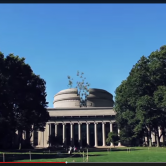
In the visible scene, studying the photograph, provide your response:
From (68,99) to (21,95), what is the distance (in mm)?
53144

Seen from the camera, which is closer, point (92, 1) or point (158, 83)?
point (92, 1)

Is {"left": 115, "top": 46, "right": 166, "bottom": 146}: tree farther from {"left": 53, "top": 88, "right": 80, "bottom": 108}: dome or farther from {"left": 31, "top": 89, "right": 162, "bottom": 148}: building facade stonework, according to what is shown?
{"left": 53, "top": 88, "right": 80, "bottom": 108}: dome

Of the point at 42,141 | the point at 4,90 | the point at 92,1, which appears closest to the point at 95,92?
the point at 42,141

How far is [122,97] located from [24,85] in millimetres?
20998

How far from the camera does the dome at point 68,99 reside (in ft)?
328

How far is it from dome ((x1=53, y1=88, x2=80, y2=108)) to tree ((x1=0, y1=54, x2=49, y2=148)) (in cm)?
4355

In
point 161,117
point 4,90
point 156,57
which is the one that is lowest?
point 161,117

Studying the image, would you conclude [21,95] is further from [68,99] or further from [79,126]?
[68,99]

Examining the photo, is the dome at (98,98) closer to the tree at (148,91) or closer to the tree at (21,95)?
the tree at (21,95)

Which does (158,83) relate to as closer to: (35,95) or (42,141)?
(35,95)

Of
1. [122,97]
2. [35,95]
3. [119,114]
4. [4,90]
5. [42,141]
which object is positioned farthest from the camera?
[42,141]

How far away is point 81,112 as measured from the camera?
3506 inches

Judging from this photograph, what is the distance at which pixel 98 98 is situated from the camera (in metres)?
101

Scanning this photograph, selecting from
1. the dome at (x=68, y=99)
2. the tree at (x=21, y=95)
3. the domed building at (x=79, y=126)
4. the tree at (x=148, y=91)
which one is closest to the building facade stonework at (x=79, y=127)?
the domed building at (x=79, y=126)
